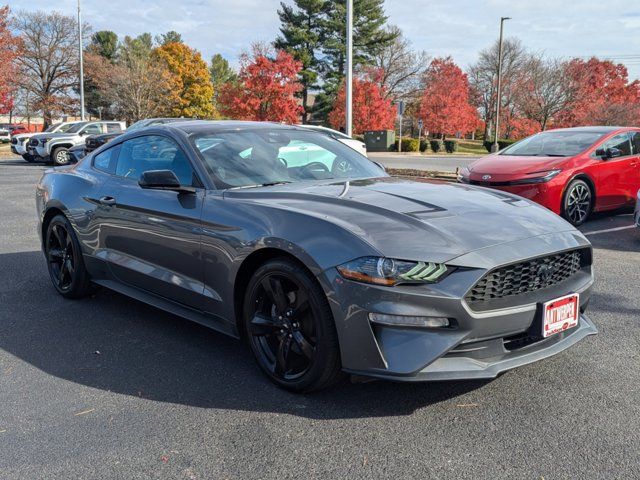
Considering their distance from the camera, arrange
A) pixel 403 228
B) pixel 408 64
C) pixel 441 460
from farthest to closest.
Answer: pixel 408 64 < pixel 403 228 < pixel 441 460

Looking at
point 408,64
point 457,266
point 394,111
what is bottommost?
point 457,266

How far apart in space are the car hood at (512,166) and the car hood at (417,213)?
4.53 meters

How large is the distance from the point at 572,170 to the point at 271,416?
681 cm

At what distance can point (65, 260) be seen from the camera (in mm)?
5227

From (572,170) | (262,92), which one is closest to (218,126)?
(572,170)

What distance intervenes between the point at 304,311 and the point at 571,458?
1.43 meters

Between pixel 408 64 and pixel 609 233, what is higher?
pixel 408 64

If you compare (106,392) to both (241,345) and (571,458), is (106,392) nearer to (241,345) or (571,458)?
(241,345)

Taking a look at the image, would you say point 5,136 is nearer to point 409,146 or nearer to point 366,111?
point 366,111

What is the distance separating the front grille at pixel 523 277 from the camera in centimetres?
287

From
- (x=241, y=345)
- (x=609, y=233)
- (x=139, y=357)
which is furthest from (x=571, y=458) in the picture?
(x=609, y=233)

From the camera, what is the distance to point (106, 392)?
336cm

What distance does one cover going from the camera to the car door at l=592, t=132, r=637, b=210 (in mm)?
8735

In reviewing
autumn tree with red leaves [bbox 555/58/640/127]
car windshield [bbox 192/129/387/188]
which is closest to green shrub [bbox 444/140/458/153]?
autumn tree with red leaves [bbox 555/58/640/127]
